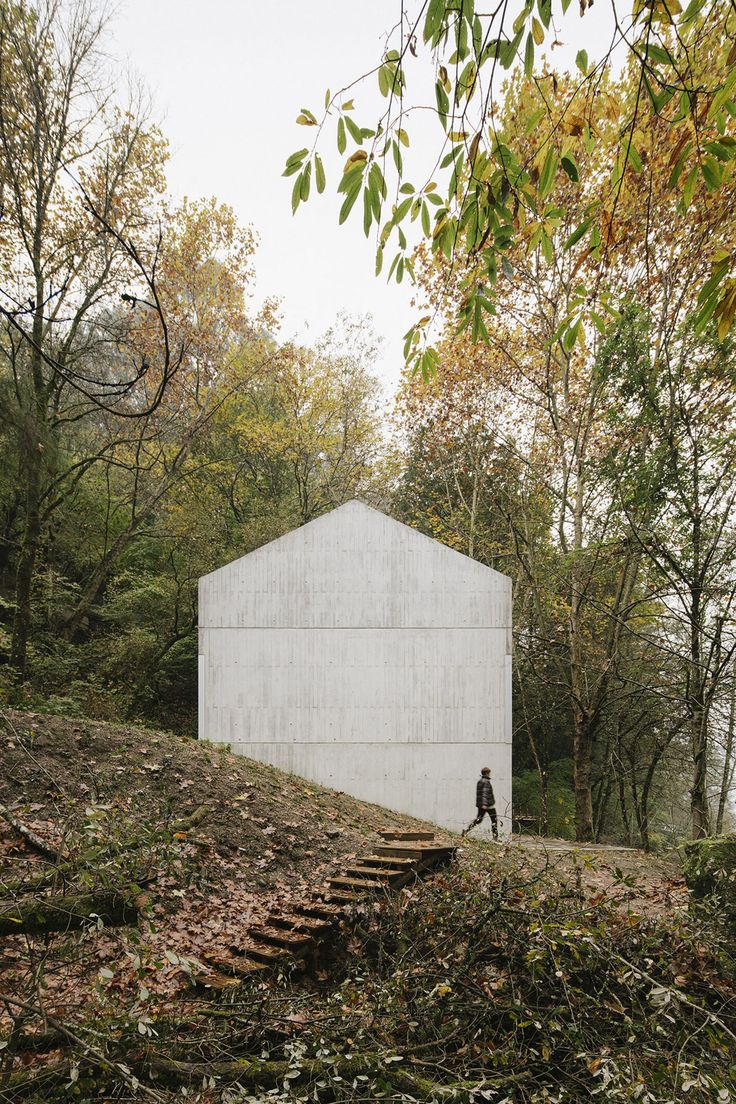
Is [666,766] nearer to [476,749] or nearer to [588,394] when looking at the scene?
[476,749]

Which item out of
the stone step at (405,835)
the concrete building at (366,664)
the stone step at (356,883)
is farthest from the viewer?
the concrete building at (366,664)

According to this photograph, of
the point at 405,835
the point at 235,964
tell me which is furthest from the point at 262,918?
the point at 405,835

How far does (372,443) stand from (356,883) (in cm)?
2016

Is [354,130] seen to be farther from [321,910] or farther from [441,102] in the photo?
[321,910]

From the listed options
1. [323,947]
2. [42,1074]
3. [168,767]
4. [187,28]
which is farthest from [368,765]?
[187,28]

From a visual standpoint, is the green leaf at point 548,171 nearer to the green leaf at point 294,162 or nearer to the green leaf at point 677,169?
the green leaf at point 677,169

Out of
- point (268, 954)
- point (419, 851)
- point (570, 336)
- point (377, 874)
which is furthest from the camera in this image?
point (419, 851)

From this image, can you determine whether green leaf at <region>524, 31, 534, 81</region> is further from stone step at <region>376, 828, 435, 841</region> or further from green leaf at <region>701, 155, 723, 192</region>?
stone step at <region>376, 828, 435, 841</region>

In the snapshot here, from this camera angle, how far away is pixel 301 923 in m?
6.85

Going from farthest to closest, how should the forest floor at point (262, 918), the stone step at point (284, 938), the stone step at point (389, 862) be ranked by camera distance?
the stone step at point (389, 862)
the stone step at point (284, 938)
the forest floor at point (262, 918)

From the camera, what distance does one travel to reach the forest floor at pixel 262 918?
4.20 meters

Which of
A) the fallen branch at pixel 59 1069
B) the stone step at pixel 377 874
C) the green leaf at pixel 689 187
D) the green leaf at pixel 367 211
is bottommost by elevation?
the stone step at pixel 377 874

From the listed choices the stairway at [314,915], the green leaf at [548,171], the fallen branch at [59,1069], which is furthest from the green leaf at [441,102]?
the stairway at [314,915]

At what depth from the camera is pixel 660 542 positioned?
12250 millimetres
